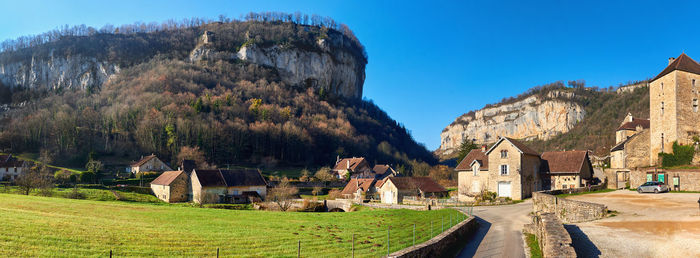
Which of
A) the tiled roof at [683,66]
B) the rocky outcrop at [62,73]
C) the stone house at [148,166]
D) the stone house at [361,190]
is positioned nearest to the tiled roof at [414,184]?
the stone house at [361,190]

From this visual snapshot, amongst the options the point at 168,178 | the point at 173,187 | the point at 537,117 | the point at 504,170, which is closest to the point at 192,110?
the point at 168,178

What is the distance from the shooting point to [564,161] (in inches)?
1690

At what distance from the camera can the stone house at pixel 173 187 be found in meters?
50.8

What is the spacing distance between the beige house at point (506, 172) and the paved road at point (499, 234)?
266 inches

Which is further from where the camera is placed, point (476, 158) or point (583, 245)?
point (476, 158)

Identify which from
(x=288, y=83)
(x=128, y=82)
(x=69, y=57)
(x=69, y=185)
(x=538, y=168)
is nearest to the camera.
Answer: (x=538, y=168)

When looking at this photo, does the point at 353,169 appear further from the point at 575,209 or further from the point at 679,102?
the point at 575,209

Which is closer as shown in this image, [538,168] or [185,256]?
[185,256]

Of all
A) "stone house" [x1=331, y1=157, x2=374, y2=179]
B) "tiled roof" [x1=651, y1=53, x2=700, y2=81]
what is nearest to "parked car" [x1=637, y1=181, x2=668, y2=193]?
"tiled roof" [x1=651, y1=53, x2=700, y2=81]

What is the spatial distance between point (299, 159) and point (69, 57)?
119 metres

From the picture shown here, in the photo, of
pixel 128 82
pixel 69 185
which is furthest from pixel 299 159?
pixel 128 82

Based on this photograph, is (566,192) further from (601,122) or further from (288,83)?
(288,83)

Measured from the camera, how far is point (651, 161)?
1645 inches

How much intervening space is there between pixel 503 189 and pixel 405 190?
458 inches
